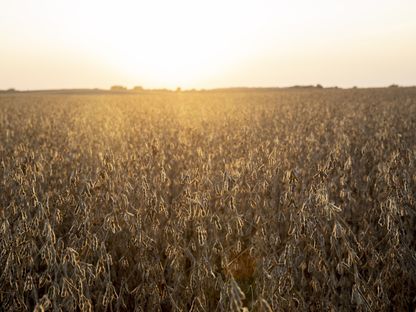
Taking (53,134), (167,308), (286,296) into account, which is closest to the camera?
(286,296)

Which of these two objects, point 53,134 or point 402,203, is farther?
point 53,134

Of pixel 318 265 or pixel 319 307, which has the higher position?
pixel 318 265

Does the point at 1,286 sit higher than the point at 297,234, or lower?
lower

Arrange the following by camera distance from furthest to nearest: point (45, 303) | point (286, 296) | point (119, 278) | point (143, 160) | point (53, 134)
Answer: point (53, 134) → point (143, 160) → point (119, 278) → point (286, 296) → point (45, 303)

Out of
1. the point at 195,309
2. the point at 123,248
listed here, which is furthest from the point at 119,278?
the point at 195,309

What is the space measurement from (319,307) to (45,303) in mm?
1751

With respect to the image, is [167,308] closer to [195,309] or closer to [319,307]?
[195,309]

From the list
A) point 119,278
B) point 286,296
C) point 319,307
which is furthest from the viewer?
point 119,278

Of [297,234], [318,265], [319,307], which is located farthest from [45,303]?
[319,307]

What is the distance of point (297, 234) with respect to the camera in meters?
2.34

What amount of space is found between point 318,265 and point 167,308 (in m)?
1.23

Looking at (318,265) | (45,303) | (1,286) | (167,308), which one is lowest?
(167,308)

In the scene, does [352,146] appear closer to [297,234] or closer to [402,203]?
[402,203]

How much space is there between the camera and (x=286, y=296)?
2471 mm
